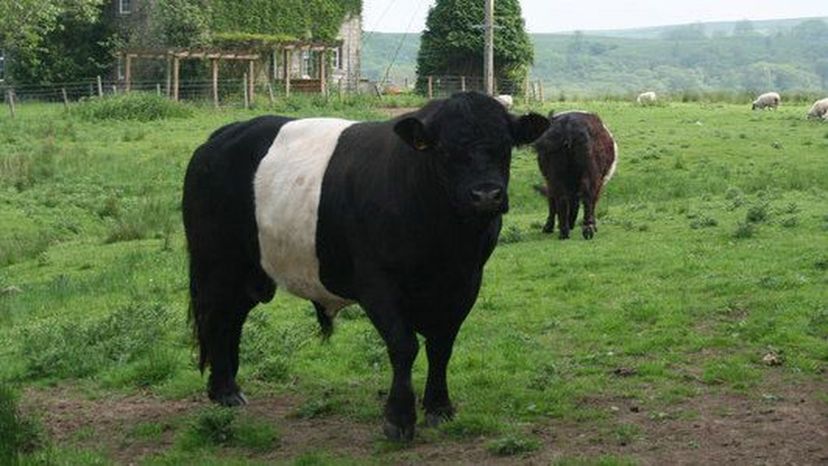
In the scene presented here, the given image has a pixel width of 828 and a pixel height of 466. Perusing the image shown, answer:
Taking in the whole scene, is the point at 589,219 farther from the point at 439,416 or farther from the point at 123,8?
the point at 123,8

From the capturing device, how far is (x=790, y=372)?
366 inches

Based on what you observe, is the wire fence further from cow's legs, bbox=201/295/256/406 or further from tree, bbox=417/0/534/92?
cow's legs, bbox=201/295/256/406

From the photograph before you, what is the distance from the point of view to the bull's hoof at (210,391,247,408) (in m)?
9.15

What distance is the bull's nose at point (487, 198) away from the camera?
7.18 meters

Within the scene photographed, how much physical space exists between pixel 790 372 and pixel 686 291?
3.25 m

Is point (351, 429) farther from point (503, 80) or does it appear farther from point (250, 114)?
point (503, 80)

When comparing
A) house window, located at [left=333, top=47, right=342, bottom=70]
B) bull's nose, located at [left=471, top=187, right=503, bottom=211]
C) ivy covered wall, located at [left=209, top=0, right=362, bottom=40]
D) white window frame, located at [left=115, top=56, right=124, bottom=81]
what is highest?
ivy covered wall, located at [left=209, top=0, right=362, bottom=40]

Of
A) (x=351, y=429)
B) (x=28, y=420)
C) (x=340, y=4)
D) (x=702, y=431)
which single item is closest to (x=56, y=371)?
(x=28, y=420)

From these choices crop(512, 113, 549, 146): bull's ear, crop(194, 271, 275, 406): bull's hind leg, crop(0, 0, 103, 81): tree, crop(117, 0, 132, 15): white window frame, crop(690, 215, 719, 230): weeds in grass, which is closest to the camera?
crop(512, 113, 549, 146): bull's ear

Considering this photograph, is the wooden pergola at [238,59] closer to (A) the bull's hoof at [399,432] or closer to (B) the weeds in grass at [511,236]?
(B) the weeds in grass at [511,236]

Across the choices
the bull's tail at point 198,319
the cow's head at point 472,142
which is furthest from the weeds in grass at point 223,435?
the cow's head at point 472,142

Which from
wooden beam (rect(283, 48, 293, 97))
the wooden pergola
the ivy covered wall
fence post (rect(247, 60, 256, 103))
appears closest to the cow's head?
the wooden pergola

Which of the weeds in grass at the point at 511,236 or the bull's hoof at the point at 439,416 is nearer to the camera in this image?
the bull's hoof at the point at 439,416

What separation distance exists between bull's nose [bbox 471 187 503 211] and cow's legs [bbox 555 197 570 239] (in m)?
10.4
